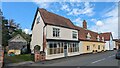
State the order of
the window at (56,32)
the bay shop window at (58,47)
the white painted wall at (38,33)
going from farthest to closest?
the window at (56,32)
the white painted wall at (38,33)
the bay shop window at (58,47)

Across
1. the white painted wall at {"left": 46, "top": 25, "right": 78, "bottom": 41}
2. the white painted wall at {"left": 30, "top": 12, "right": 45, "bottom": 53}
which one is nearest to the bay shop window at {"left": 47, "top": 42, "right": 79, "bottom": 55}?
the white painted wall at {"left": 46, "top": 25, "right": 78, "bottom": 41}

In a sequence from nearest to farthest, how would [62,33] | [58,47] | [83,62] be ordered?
[83,62] → [58,47] → [62,33]

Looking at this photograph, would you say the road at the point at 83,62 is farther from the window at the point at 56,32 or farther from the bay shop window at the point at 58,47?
the window at the point at 56,32

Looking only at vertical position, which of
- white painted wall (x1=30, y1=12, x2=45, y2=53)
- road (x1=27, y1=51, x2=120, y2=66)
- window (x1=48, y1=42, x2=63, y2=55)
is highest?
white painted wall (x1=30, y1=12, x2=45, y2=53)

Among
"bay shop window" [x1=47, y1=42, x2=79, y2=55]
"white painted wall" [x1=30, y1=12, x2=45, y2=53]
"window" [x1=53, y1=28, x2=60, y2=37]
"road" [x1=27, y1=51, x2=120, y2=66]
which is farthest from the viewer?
"window" [x1=53, y1=28, x2=60, y2=37]

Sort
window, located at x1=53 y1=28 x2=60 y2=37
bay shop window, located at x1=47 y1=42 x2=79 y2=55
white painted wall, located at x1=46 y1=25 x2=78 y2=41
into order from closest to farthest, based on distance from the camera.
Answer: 1. bay shop window, located at x1=47 y1=42 x2=79 y2=55
2. white painted wall, located at x1=46 y1=25 x2=78 y2=41
3. window, located at x1=53 y1=28 x2=60 y2=37

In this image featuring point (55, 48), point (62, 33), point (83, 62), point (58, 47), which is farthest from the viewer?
point (62, 33)

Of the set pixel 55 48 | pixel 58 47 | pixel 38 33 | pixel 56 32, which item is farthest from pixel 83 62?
pixel 38 33

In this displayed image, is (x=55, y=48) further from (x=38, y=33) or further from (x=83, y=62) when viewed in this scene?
(x=83, y=62)

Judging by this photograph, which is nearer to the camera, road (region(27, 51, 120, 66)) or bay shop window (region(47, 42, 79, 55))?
road (region(27, 51, 120, 66))

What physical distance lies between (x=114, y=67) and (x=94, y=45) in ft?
112

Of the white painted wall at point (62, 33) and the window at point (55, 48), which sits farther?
the white painted wall at point (62, 33)

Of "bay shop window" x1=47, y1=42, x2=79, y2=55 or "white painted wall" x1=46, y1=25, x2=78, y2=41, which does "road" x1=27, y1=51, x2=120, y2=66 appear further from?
"white painted wall" x1=46, y1=25, x2=78, y2=41

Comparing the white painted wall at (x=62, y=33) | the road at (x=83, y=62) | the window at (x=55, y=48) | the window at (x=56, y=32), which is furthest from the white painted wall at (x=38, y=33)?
the road at (x=83, y=62)
